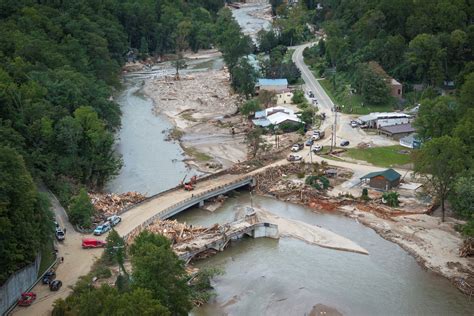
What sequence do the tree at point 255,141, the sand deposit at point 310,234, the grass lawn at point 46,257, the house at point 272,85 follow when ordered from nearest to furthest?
the grass lawn at point 46,257 → the sand deposit at point 310,234 → the tree at point 255,141 → the house at point 272,85

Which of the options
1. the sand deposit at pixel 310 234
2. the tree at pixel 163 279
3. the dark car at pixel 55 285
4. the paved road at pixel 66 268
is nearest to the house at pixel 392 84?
the sand deposit at pixel 310 234

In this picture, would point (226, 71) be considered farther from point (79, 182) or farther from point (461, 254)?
point (461, 254)

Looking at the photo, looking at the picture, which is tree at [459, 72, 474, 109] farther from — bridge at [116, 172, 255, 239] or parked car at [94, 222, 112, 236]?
parked car at [94, 222, 112, 236]

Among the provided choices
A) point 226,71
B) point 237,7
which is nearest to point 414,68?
point 226,71

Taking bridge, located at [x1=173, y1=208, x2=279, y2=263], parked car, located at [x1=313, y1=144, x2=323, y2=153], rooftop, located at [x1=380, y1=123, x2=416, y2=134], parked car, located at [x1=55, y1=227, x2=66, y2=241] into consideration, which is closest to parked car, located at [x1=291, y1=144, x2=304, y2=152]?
parked car, located at [x1=313, y1=144, x2=323, y2=153]

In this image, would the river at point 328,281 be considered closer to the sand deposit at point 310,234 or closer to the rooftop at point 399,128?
the sand deposit at point 310,234

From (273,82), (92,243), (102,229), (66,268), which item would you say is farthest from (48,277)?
(273,82)

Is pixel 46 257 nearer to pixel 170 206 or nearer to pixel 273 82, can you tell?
pixel 170 206
